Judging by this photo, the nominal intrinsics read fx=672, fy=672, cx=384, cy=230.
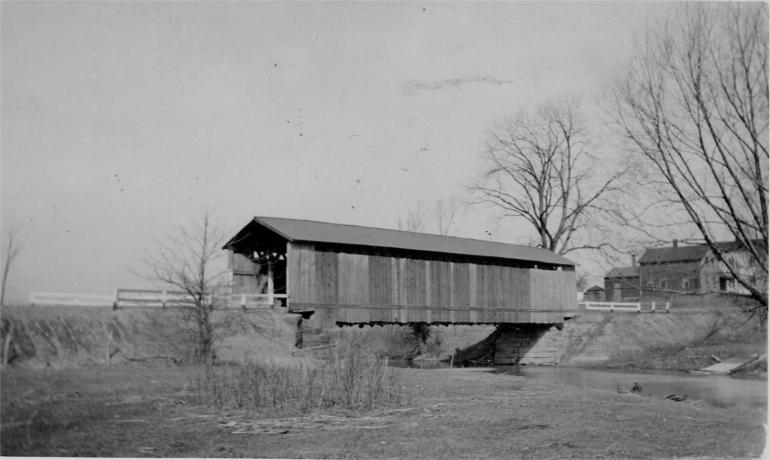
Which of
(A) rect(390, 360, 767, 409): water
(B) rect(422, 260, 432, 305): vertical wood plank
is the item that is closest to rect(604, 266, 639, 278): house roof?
(A) rect(390, 360, 767, 409): water

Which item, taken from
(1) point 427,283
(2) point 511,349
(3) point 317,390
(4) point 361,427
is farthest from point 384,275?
(4) point 361,427

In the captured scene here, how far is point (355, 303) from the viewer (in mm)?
26531

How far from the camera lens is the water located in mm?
18984

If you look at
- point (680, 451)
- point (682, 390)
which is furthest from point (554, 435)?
point (682, 390)

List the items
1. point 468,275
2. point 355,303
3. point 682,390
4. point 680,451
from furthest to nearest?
point 468,275 < point 355,303 < point 682,390 < point 680,451

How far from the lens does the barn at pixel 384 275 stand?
2545 cm

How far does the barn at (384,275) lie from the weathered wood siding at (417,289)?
1.6 inches

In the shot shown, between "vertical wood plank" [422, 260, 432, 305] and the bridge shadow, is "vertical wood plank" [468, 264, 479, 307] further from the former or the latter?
the bridge shadow

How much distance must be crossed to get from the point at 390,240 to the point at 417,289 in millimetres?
2420

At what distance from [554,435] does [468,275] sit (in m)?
A: 20.5

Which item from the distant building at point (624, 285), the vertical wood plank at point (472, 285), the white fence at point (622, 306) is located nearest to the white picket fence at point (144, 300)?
the vertical wood plank at point (472, 285)

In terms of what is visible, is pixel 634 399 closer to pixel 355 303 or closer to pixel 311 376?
pixel 311 376

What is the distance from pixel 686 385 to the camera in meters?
23.3

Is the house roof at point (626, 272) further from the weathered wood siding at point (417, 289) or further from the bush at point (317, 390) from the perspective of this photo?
the bush at point (317, 390)
